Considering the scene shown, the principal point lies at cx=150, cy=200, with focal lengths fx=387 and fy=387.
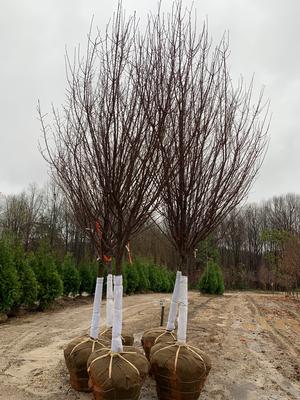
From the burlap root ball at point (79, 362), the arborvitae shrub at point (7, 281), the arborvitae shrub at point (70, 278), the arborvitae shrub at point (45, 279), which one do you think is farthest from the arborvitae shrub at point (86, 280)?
the burlap root ball at point (79, 362)

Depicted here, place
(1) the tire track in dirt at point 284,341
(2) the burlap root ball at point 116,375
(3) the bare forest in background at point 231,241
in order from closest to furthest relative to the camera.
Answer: (2) the burlap root ball at point 116,375 < (1) the tire track in dirt at point 284,341 < (3) the bare forest in background at point 231,241

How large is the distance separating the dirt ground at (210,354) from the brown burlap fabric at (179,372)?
498 millimetres

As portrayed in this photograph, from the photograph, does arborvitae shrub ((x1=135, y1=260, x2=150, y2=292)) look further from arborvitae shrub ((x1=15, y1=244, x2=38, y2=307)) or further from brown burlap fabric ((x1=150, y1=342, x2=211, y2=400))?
brown burlap fabric ((x1=150, y1=342, x2=211, y2=400))

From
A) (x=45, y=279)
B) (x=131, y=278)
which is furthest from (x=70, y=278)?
(x=131, y=278)

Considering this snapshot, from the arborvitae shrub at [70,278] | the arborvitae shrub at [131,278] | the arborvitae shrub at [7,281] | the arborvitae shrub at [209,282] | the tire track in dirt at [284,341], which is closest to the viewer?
the tire track in dirt at [284,341]

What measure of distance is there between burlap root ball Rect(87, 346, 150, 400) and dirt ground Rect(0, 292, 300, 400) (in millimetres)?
766

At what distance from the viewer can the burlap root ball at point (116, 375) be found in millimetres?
3518

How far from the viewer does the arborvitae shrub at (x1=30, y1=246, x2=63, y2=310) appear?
12.8 meters

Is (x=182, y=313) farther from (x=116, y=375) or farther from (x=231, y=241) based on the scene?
(x=231, y=241)

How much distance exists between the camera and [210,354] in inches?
248

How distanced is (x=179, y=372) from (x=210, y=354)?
263 centimetres

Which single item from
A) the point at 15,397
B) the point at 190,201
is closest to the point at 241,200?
the point at 190,201

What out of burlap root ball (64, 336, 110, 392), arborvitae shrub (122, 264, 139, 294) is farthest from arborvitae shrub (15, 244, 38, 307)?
arborvitae shrub (122, 264, 139, 294)

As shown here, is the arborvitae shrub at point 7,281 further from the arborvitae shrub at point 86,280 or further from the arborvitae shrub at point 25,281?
the arborvitae shrub at point 86,280
